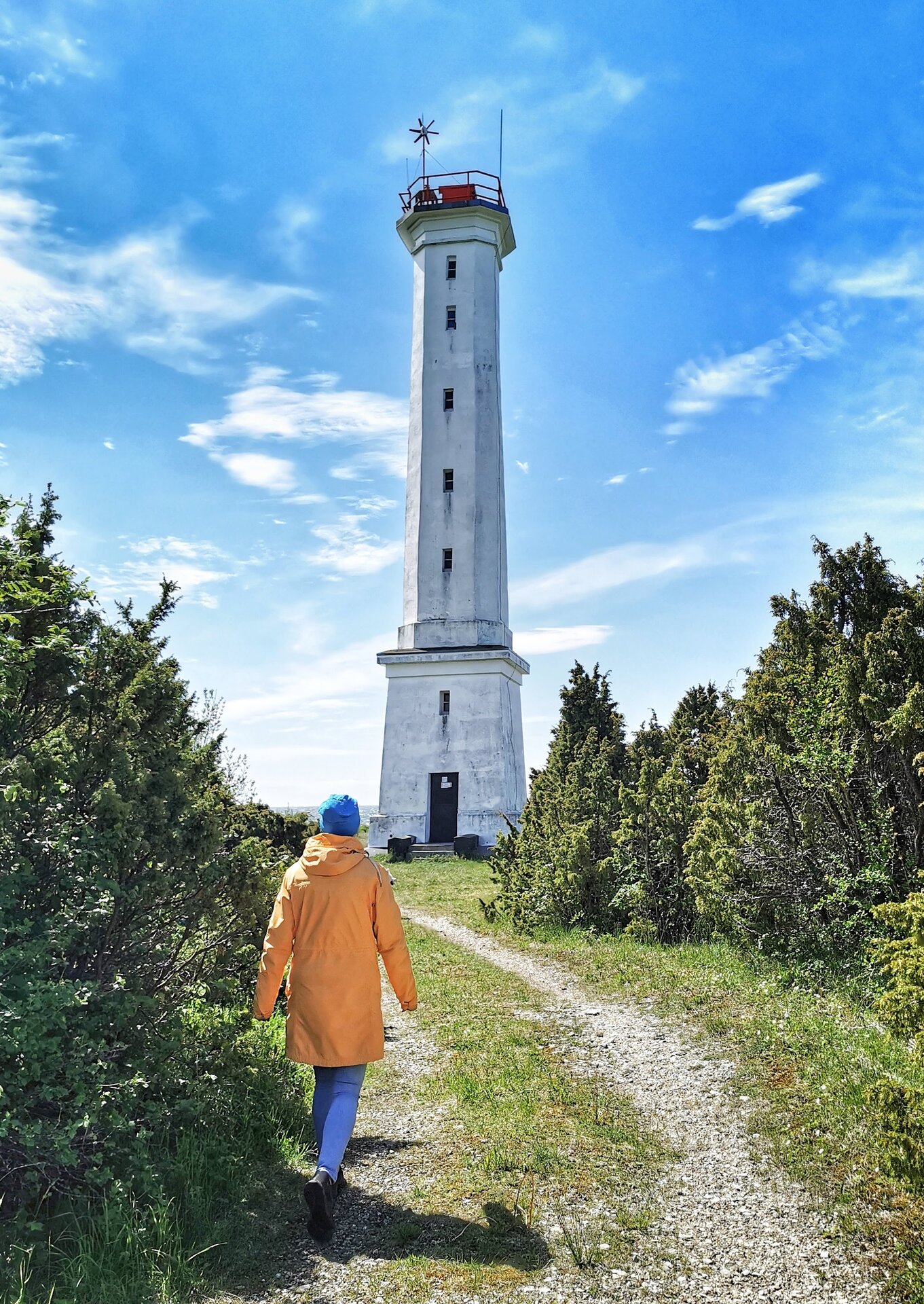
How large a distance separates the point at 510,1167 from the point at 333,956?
5.26 ft

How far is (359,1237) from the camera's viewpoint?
4.30 m

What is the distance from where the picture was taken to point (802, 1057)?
6.03 metres

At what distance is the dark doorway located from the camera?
26766 millimetres

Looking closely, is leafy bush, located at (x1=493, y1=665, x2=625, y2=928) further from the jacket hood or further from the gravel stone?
the jacket hood

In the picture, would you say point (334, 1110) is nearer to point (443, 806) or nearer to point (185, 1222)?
point (185, 1222)

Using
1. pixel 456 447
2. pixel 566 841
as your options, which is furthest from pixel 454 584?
pixel 566 841

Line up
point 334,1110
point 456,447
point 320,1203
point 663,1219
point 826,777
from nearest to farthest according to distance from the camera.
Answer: point 320,1203, point 663,1219, point 334,1110, point 826,777, point 456,447

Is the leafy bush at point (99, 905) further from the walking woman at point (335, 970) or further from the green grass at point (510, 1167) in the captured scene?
the green grass at point (510, 1167)

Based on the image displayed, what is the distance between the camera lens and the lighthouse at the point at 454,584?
26.8 m

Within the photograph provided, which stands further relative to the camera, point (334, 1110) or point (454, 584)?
point (454, 584)

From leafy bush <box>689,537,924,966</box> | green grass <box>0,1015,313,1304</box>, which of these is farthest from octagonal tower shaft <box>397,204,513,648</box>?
green grass <box>0,1015,313,1304</box>

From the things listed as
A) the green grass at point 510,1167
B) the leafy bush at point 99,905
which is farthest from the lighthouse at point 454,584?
the leafy bush at point 99,905

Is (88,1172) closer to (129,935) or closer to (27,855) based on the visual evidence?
(129,935)

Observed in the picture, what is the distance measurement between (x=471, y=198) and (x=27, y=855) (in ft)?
98.9
